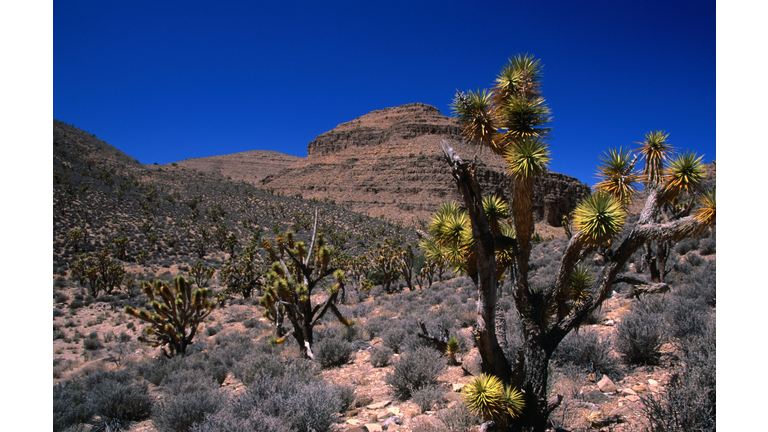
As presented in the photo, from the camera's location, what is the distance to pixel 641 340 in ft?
20.1

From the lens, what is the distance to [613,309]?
1023 centimetres

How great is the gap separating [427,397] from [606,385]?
276 cm

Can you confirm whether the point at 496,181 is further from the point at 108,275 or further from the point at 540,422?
the point at 540,422

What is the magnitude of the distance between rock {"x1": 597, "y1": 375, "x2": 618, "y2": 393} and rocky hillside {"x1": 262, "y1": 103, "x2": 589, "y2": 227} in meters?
61.3

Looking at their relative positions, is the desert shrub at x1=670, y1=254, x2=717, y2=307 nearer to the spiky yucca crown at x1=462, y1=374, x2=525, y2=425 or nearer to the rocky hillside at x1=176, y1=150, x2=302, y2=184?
the spiky yucca crown at x1=462, y1=374, x2=525, y2=425

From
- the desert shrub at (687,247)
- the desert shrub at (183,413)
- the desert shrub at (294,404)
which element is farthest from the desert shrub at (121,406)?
the desert shrub at (687,247)

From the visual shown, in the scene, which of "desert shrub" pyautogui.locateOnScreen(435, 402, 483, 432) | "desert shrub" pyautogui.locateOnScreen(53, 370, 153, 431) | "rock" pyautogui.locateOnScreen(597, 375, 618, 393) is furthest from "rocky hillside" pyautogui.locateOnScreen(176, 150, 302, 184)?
"rock" pyautogui.locateOnScreen(597, 375, 618, 393)

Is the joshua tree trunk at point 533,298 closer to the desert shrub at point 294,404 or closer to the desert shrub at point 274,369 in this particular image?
the desert shrub at point 294,404

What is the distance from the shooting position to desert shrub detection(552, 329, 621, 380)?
5.94m

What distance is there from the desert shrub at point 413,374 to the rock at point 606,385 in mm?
2533

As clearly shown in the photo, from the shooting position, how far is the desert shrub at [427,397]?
5.47 metres

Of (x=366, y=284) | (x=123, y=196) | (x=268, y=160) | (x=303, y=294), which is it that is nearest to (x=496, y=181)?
(x=366, y=284)

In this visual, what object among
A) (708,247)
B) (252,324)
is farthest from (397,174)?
(708,247)

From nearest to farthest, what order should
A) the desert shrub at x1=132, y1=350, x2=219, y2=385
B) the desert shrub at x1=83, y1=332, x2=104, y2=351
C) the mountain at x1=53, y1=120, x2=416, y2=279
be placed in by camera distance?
the desert shrub at x1=132, y1=350, x2=219, y2=385
the desert shrub at x1=83, y1=332, x2=104, y2=351
the mountain at x1=53, y1=120, x2=416, y2=279
